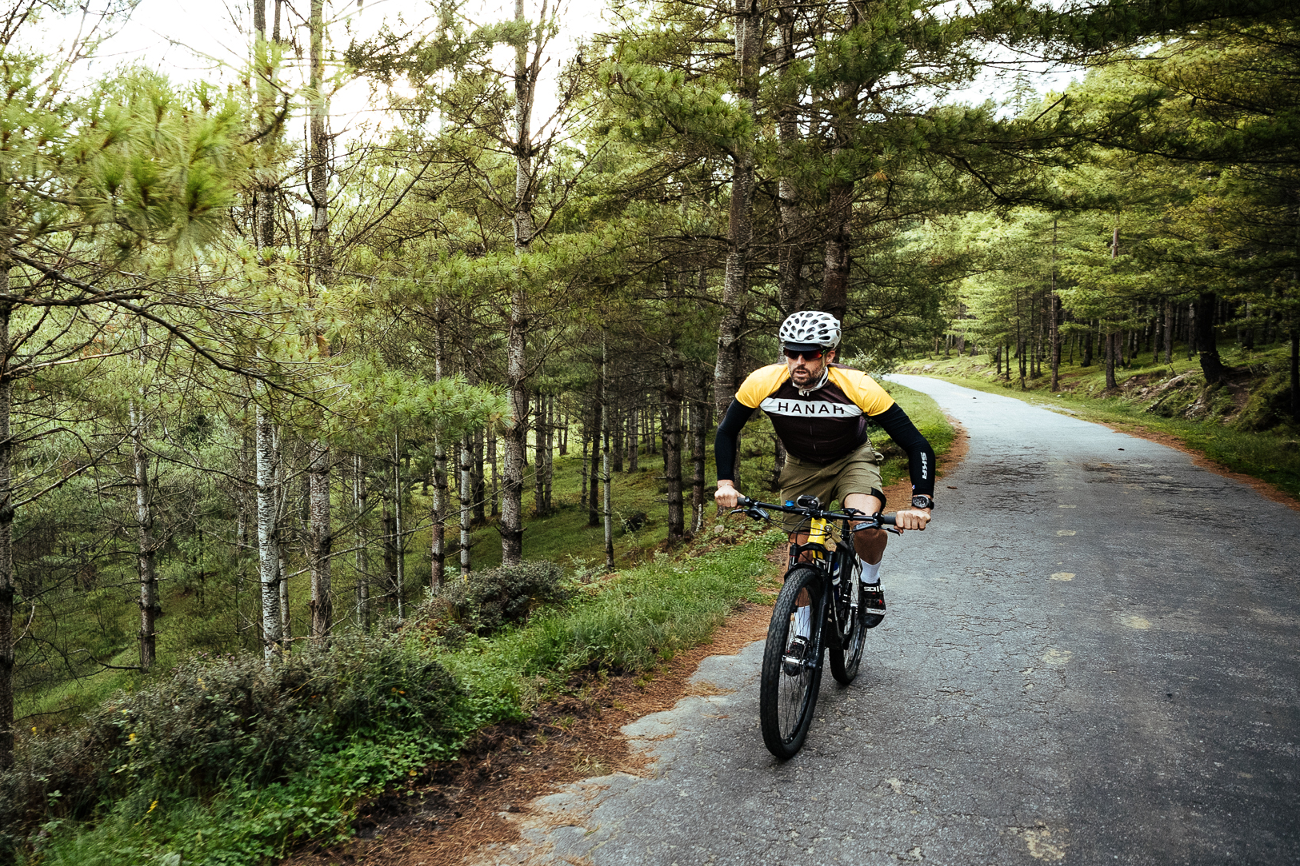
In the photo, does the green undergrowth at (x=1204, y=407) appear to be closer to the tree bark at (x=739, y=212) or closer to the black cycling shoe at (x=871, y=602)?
the tree bark at (x=739, y=212)

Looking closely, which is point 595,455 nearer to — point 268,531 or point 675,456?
point 675,456

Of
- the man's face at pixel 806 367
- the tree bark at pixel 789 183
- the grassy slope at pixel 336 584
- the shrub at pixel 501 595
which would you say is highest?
the tree bark at pixel 789 183

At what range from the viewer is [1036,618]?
18.2ft

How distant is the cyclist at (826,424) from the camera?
140 inches

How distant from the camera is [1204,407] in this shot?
2167 centimetres

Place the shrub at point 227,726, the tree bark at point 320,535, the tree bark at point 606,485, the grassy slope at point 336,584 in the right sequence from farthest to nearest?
1. the grassy slope at point 336,584
2. the tree bark at point 606,485
3. the tree bark at point 320,535
4. the shrub at point 227,726

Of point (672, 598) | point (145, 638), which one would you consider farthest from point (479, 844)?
point (145, 638)

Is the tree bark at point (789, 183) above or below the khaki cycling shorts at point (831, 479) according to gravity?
above

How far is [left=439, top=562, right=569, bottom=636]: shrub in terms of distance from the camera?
248 inches

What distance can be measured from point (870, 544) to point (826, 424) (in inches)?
34.1

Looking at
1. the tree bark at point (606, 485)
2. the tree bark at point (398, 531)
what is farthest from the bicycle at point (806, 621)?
the tree bark at point (398, 531)

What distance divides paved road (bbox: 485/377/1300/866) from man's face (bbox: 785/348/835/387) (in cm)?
194

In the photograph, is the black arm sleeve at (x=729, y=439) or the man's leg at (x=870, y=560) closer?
the black arm sleeve at (x=729, y=439)

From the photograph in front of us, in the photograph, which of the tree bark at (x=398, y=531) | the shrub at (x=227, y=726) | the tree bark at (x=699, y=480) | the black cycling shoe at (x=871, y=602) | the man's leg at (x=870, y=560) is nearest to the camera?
the shrub at (x=227, y=726)
